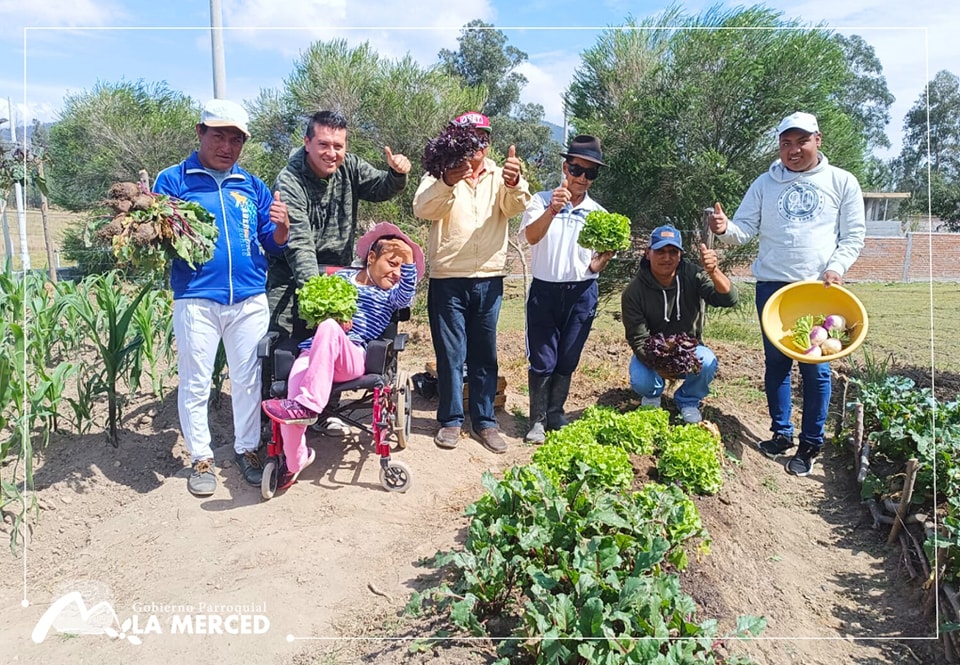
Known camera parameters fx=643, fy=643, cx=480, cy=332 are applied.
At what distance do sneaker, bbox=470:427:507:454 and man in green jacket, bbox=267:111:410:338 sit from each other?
1.41 meters

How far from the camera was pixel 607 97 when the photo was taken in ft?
21.7

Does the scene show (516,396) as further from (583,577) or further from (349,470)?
(583,577)

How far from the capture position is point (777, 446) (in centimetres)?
454

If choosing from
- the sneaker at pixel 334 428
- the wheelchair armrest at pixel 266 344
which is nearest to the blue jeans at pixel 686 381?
the sneaker at pixel 334 428

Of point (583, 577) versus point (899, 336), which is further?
point (899, 336)

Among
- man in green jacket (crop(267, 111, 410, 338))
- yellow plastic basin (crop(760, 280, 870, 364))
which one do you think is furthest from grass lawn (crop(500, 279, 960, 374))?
man in green jacket (crop(267, 111, 410, 338))

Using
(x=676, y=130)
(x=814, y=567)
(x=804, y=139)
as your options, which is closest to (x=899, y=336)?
(x=676, y=130)

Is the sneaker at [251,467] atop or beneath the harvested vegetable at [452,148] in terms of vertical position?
beneath

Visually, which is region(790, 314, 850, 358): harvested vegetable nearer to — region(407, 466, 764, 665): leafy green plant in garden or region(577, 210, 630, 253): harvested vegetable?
region(577, 210, 630, 253): harvested vegetable

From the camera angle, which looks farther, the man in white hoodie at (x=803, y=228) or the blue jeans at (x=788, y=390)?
the blue jeans at (x=788, y=390)

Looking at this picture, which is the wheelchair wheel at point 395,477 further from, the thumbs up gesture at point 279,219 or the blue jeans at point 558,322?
the thumbs up gesture at point 279,219

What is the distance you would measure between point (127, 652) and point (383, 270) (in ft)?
7.57

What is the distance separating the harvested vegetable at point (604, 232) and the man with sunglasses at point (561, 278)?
0.15 meters

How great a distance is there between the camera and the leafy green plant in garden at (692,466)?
11.6ft
